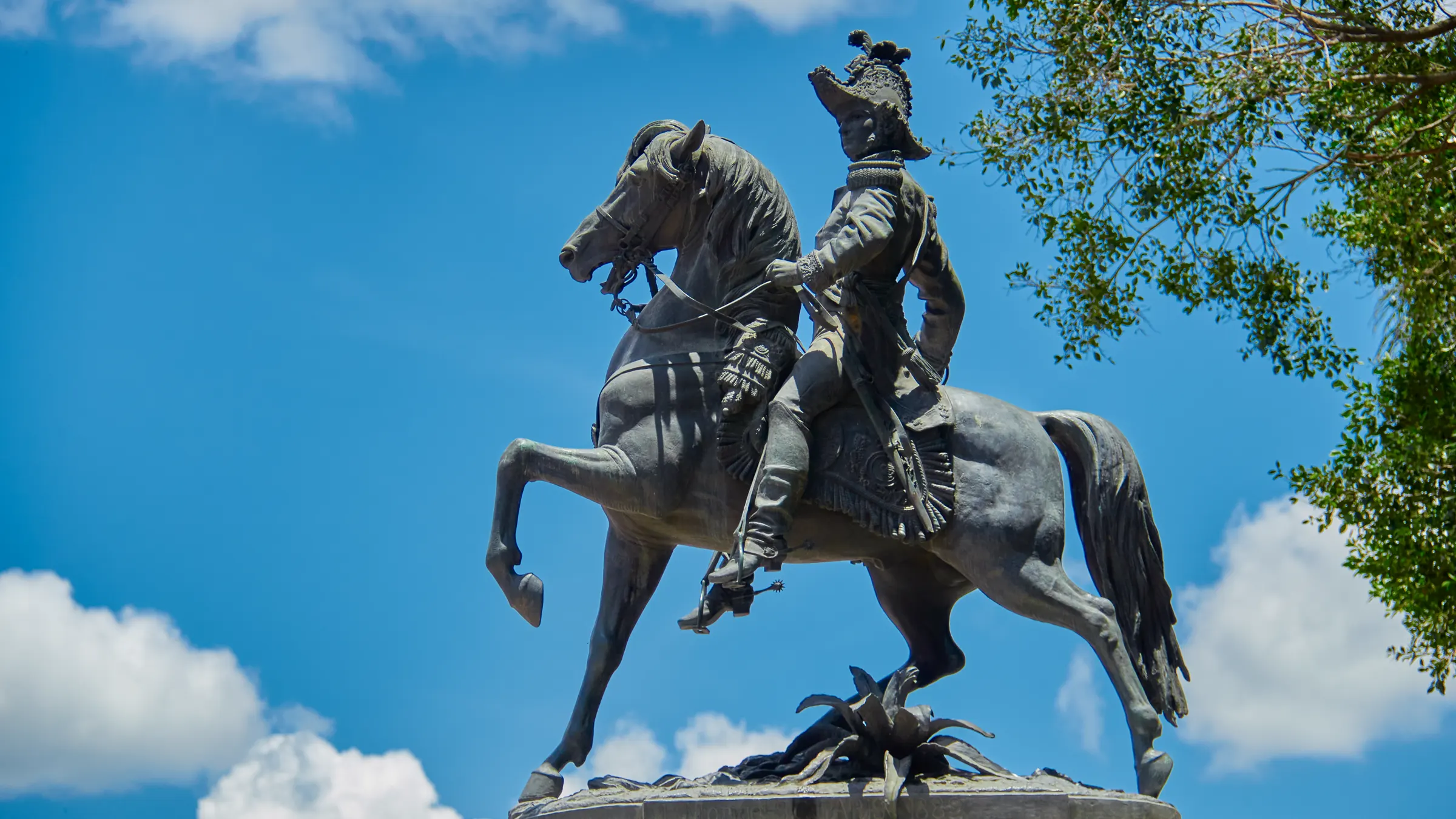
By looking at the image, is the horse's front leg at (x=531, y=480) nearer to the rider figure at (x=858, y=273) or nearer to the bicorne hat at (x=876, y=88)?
the rider figure at (x=858, y=273)

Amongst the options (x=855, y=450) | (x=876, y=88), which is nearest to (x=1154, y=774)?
(x=855, y=450)

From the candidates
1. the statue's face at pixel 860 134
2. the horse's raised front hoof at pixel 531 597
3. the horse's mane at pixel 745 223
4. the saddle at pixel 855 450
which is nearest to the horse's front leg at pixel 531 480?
the horse's raised front hoof at pixel 531 597

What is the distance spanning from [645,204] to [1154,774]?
342 centimetres

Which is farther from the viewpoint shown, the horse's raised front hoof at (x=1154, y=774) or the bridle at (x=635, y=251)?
the bridle at (x=635, y=251)

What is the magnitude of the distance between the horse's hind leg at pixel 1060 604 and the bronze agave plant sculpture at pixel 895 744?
2.00 ft

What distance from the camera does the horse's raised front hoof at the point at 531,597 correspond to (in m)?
7.26

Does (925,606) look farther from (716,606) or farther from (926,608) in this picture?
(716,606)

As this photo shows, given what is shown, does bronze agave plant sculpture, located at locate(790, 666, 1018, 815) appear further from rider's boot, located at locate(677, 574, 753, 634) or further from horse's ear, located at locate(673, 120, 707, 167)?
horse's ear, located at locate(673, 120, 707, 167)

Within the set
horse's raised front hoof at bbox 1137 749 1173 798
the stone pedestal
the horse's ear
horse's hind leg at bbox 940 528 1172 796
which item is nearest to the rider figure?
Answer: the horse's ear

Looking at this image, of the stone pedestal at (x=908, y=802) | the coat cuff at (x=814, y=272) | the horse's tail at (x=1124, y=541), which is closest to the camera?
the stone pedestal at (x=908, y=802)

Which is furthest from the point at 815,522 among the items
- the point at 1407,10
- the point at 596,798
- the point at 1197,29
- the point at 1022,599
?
the point at 1407,10

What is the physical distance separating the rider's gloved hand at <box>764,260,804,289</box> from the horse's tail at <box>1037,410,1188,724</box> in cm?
139

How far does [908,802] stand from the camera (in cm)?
650

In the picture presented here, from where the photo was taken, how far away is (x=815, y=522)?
7340 millimetres
